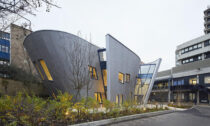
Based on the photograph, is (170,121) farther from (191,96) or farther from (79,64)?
(191,96)

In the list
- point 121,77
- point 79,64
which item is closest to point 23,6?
point 79,64

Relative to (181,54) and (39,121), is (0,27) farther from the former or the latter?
(181,54)

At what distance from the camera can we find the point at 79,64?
1777 centimetres

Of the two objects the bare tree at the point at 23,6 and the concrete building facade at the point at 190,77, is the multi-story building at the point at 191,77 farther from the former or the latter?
the bare tree at the point at 23,6

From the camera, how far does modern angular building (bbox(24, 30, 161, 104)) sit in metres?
18.0

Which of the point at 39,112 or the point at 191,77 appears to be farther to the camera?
the point at 191,77

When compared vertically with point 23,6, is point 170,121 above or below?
below

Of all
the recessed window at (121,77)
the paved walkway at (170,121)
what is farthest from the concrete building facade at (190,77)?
the paved walkway at (170,121)

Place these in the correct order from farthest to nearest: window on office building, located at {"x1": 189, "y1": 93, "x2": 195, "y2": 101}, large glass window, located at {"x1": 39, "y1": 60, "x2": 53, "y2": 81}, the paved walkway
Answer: window on office building, located at {"x1": 189, "y1": 93, "x2": 195, "y2": 101} → large glass window, located at {"x1": 39, "y1": 60, "x2": 53, "y2": 81} → the paved walkway

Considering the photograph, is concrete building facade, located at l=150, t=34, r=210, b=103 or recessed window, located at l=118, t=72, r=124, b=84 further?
concrete building facade, located at l=150, t=34, r=210, b=103

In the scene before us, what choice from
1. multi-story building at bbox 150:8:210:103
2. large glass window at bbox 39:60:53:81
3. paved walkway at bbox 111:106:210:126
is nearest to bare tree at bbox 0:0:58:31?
paved walkway at bbox 111:106:210:126

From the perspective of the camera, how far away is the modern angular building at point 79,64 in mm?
18047

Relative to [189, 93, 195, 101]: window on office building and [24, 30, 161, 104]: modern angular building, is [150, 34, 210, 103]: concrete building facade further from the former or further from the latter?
[24, 30, 161, 104]: modern angular building

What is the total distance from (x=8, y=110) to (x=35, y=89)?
23.1 m
